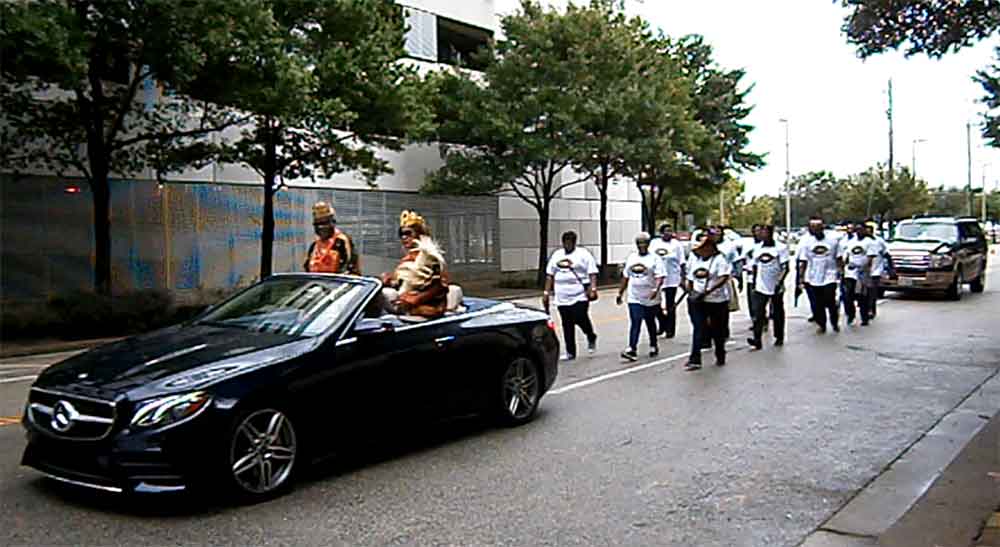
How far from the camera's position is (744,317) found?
17906 mm

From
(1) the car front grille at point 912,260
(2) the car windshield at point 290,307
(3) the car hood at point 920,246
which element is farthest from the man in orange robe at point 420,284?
(3) the car hood at point 920,246

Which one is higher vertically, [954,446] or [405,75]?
[405,75]

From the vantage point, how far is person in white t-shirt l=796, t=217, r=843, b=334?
48.5ft

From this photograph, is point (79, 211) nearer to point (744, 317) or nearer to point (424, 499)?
point (744, 317)

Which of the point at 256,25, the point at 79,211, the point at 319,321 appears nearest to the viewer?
the point at 319,321

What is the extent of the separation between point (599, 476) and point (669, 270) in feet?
25.3

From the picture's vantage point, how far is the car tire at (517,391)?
780 centimetres

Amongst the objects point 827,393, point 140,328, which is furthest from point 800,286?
point 140,328

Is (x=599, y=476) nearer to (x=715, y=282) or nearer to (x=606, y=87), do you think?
(x=715, y=282)

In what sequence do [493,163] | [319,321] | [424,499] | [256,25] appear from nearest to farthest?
[424,499], [319,321], [256,25], [493,163]

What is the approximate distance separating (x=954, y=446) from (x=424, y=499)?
4.36 meters

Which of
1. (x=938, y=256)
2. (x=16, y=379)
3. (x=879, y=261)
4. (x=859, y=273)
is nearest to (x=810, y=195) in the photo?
(x=938, y=256)

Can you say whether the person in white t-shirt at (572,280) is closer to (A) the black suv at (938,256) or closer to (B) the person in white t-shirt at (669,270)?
(B) the person in white t-shirt at (669,270)

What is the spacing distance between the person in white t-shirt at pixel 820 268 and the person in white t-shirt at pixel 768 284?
114cm
